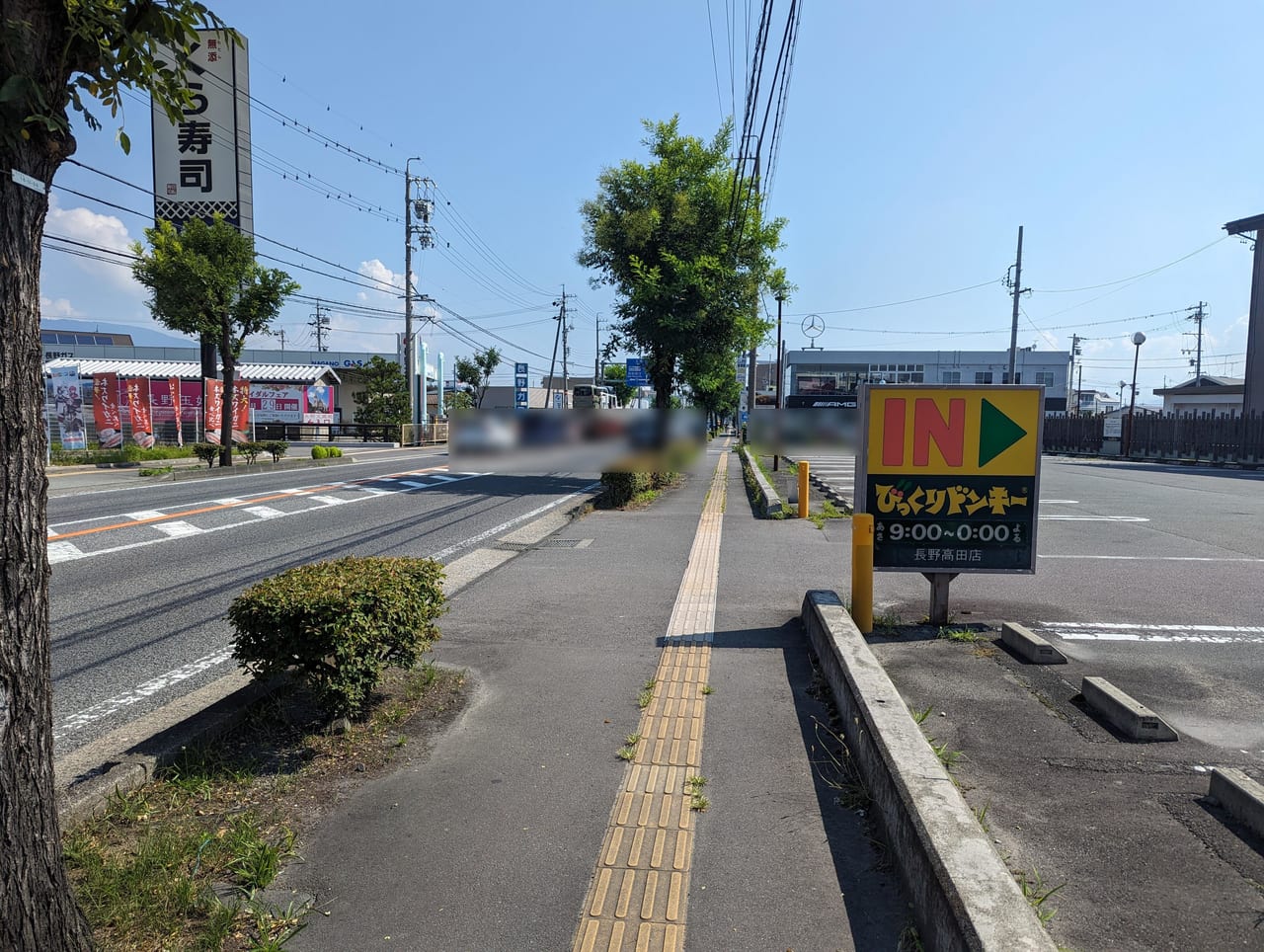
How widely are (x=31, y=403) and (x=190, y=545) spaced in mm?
9666

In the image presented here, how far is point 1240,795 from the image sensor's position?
3375 mm

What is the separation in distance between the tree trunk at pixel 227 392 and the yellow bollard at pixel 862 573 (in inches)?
822

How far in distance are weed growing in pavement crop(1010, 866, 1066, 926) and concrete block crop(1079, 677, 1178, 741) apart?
1.67 m

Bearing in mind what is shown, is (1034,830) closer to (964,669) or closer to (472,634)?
(964,669)

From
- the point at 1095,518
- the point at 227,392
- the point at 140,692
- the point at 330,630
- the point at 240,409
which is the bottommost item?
the point at 140,692

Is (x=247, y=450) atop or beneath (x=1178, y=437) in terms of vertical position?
beneath

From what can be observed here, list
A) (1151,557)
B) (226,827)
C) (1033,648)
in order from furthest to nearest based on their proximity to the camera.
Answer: (1151,557) → (1033,648) → (226,827)

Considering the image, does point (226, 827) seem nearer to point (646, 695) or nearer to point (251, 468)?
point (646, 695)

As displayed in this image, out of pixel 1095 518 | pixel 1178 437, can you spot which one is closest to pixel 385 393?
pixel 1095 518

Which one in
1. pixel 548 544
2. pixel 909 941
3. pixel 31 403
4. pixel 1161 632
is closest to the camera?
pixel 31 403

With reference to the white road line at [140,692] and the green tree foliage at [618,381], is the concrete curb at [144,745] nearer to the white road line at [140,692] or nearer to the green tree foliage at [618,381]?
the white road line at [140,692]

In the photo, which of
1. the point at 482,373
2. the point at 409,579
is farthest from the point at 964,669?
the point at 482,373

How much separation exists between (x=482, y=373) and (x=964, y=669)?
2963 inches

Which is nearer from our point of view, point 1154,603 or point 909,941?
point 909,941
